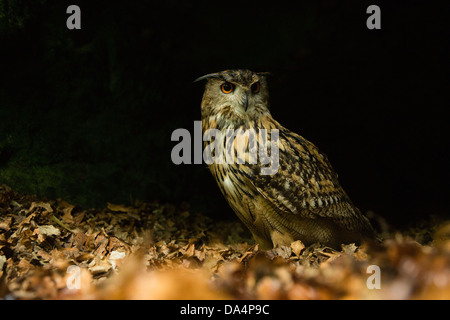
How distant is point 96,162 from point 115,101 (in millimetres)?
721

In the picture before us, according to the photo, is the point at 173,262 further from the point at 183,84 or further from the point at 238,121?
the point at 183,84

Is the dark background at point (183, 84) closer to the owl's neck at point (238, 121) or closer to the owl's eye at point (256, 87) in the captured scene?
the owl's eye at point (256, 87)

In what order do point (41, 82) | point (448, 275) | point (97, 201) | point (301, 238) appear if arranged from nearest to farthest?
1. point (448, 275)
2. point (301, 238)
3. point (41, 82)
4. point (97, 201)

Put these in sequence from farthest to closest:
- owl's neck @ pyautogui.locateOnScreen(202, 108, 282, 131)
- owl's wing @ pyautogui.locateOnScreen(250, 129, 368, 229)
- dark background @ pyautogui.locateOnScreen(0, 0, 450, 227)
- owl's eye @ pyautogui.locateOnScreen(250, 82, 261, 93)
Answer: dark background @ pyautogui.locateOnScreen(0, 0, 450, 227)
owl's eye @ pyautogui.locateOnScreen(250, 82, 261, 93)
owl's neck @ pyautogui.locateOnScreen(202, 108, 282, 131)
owl's wing @ pyautogui.locateOnScreen(250, 129, 368, 229)

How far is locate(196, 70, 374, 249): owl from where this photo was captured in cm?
289

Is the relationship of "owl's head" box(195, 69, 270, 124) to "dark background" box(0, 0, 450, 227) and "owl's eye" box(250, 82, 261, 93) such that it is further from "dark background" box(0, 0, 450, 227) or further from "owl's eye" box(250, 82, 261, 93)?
"dark background" box(0, 0, 450, 227)

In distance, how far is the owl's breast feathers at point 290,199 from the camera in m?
2.87

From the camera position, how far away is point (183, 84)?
14.8 feet

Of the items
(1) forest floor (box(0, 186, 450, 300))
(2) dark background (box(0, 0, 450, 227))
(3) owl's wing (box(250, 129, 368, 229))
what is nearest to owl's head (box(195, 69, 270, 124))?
(3) owl's wing (box(250, 129, 368, 229))

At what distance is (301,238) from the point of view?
300cm

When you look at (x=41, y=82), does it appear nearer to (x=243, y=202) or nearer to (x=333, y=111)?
(x=243, y=202)

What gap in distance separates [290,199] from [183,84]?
2287 millimetres

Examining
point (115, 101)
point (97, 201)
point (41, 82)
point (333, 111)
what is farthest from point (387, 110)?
point (41, 82)

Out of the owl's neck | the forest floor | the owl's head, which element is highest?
the owl's head
